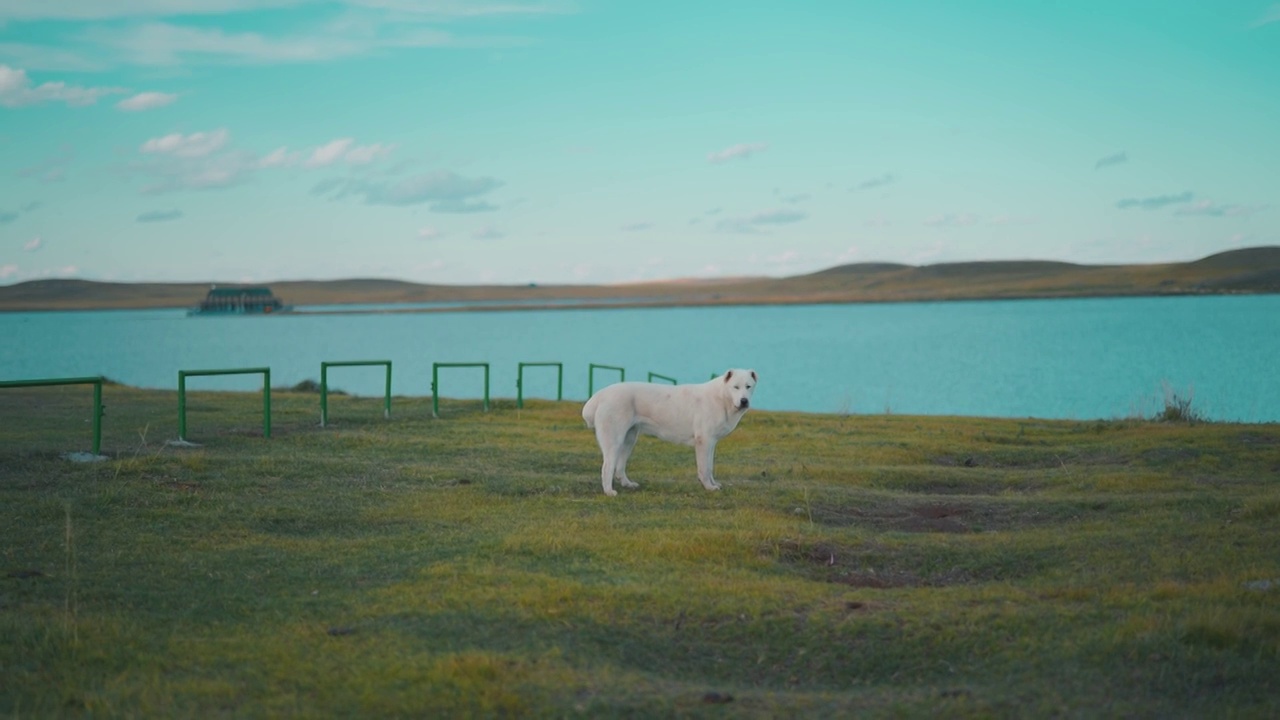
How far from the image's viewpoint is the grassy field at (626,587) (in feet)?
20.5

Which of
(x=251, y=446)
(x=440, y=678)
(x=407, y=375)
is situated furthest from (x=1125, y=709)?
(x=407, y=375)

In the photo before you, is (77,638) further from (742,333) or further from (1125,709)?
(742,333)

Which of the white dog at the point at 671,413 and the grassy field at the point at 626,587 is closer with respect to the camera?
the grassy field at the point at 626,587

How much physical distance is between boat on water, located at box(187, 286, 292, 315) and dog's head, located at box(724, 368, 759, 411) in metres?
184

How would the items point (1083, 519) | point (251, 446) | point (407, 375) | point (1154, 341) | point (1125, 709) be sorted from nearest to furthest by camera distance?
point (1125, 709) → point (1083, 519) → point (251, 446) → point (407, 375) → point (1154, 341)

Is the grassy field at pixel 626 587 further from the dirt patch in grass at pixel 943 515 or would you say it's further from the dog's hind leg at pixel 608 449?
the dog's hind leg at pixel 608 449

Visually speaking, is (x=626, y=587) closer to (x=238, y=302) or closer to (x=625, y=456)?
(x=625, y=456)

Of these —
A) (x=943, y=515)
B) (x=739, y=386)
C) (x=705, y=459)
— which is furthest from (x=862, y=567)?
(x=705, y=459)

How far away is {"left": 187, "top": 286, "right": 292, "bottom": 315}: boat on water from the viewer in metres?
184

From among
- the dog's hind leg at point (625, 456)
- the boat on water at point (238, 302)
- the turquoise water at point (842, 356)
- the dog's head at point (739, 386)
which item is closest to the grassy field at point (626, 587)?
the dog's hind leg at point (625, 456)

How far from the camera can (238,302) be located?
18825cm

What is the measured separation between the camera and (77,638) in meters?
6.89

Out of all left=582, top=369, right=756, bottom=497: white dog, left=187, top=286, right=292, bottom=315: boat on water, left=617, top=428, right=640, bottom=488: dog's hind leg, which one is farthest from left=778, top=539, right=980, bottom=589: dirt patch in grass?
left=187, top=286, right=292, bottom=315: boat on water

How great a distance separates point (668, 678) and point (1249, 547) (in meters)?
5.74
